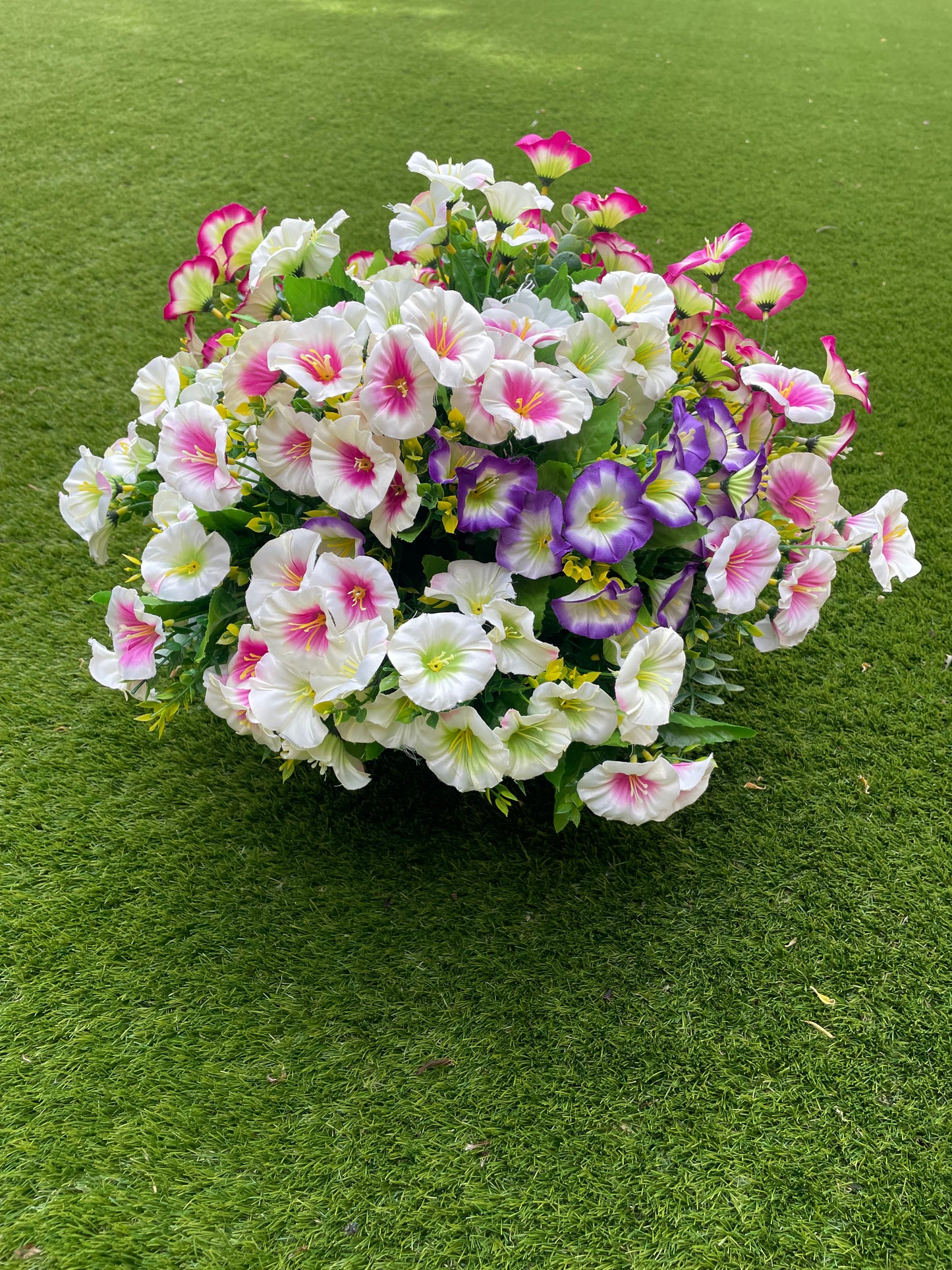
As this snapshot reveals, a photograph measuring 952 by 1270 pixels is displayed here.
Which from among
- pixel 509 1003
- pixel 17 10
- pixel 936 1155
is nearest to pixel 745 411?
pixel 509 1003

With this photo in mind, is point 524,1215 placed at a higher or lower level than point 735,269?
lower

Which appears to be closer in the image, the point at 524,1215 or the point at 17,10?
the point at 524,1215

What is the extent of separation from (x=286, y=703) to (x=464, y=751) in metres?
Answer: 0.22

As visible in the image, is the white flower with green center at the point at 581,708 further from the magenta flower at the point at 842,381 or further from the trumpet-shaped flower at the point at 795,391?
the magenta flower at the point at 842,381

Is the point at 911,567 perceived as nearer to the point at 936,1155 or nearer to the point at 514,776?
the point at 514,776

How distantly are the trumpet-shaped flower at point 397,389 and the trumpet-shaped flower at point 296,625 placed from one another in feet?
0.70

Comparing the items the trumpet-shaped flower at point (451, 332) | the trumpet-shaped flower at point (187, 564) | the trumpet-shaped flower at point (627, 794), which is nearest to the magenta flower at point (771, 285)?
the trumpet-shaped flower at point (451, 332)

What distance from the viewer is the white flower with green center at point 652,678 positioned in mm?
958

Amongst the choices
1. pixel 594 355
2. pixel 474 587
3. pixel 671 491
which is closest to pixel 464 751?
pixel 474 587

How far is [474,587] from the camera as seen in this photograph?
3.25 feet

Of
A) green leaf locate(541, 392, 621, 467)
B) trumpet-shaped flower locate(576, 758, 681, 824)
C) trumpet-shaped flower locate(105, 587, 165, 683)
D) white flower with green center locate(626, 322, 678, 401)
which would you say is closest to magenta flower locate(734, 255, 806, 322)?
white flower with green center locate(626, 322, 678, 401)

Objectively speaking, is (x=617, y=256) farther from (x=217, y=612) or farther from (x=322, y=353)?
(x=217, y=612)

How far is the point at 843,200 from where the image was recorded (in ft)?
11.0

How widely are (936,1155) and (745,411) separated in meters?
1.11
